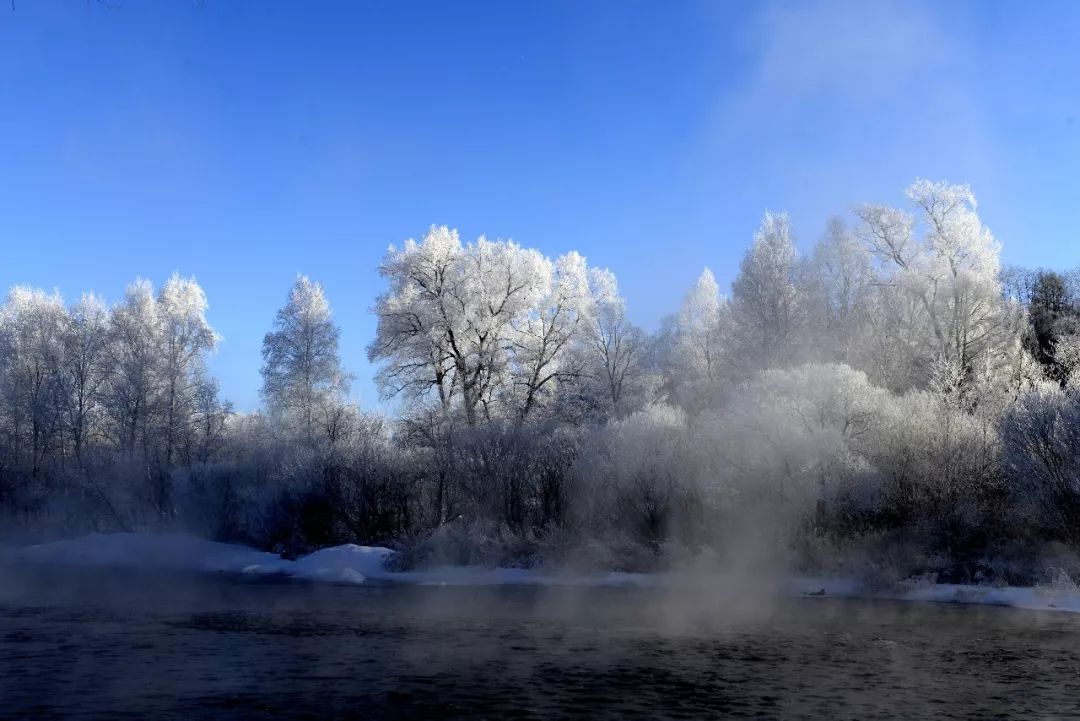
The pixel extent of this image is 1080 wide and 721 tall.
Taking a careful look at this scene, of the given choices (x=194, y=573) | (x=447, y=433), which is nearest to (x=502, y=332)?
(x=447, y=433)

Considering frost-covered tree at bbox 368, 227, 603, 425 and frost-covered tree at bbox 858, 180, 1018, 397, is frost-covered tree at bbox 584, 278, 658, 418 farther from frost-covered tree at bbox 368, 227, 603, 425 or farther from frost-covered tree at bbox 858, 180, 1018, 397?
frost-covered tree at bbox 858, 180, 1018, 397

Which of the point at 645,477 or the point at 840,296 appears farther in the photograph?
the point at 840,296

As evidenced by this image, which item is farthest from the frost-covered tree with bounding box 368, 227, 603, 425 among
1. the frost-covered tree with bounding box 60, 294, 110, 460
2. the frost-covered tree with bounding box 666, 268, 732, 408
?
the frost-covered tree with bounding box 60, 294, 110, 460

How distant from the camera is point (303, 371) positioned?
49938 mm

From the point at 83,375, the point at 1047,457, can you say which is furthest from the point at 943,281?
the point at 83,375

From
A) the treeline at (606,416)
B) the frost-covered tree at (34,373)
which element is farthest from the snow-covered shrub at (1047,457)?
the frost-covered tree at (34,373)

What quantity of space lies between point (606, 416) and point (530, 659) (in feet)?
89.6

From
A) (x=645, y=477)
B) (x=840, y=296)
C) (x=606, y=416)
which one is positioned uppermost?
(x=840, y=296)

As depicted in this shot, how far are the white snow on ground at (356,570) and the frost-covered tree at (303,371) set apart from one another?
7.68 meters

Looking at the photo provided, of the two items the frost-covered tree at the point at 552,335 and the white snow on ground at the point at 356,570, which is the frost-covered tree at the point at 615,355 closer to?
the frost-covered tree at the point at 552,335

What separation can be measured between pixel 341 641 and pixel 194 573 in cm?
2533

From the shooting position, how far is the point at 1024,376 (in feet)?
125

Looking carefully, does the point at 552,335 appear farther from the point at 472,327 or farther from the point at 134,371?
the point at 134,371

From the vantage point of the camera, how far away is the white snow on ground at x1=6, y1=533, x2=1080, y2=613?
28047 millimetres
